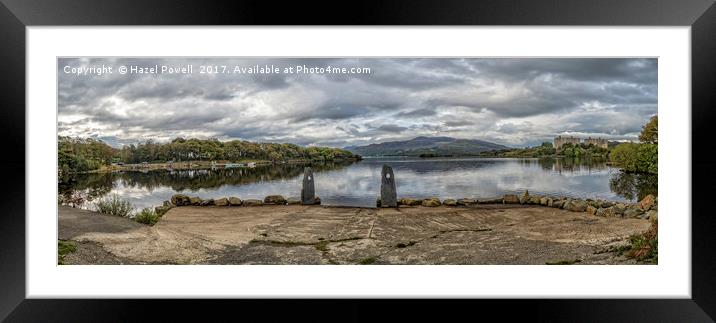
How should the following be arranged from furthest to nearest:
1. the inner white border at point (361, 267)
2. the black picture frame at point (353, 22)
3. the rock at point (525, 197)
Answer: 1. the rock at point (525, 197)
2. the inner white border at point (361, 267)
3. the black picture frame at point (353, 22)

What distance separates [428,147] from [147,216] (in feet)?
10.5

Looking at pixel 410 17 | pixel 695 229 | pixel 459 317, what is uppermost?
pixel 410 17

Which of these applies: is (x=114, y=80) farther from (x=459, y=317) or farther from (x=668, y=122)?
(x=668, y=122)

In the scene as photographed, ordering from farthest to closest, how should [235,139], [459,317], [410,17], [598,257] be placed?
1. [235,139]
2. [598,257]
3. [459,317]
4. [410,17]

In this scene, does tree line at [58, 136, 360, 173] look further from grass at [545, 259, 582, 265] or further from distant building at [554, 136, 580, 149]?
grass at [545, 259, 582, 265]

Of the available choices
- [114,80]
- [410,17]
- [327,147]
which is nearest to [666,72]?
[410,17]

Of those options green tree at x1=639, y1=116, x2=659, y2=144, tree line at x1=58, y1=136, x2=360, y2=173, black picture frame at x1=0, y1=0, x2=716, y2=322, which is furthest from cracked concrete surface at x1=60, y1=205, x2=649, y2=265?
green tree at x1=639, y1=116, x2=659, y2=144

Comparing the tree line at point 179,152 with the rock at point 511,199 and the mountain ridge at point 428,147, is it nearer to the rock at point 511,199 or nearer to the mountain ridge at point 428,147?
the mountain ridge at point 428,147

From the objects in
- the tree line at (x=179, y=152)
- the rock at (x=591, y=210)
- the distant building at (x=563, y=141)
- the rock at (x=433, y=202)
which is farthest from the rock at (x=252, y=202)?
the rock at (x=591, y=210)

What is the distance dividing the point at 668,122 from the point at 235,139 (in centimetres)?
447

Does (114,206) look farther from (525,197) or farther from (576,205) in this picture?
(576,205)

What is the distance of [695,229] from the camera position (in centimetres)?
386

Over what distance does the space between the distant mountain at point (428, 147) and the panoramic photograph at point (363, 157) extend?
0.05ft

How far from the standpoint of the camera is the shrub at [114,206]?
4645mm
